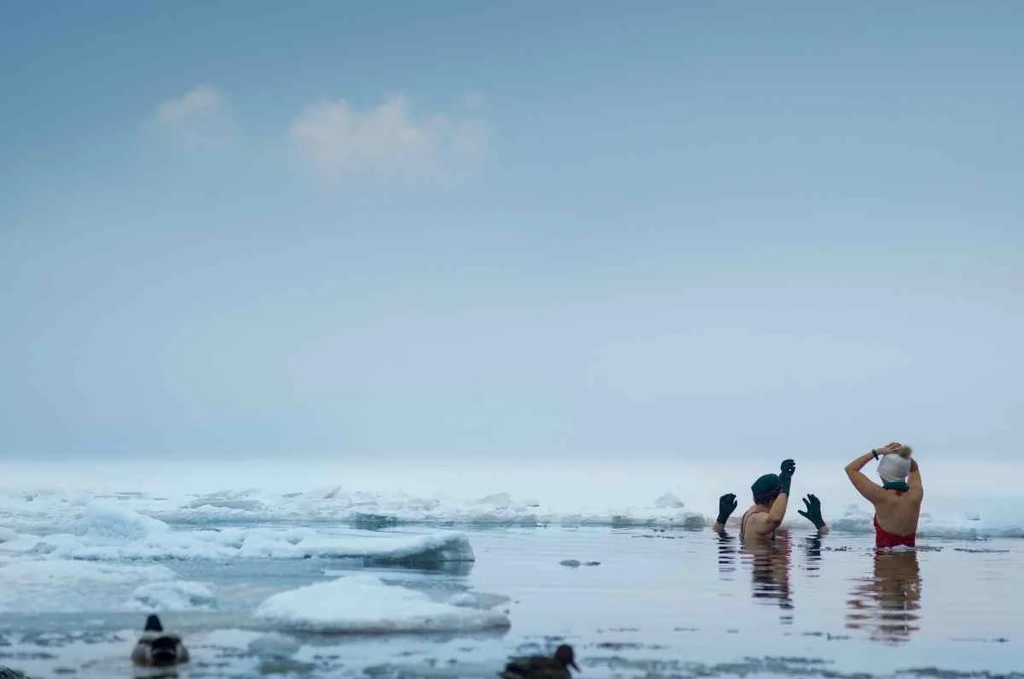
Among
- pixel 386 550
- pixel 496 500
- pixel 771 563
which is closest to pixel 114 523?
pixel 386 550

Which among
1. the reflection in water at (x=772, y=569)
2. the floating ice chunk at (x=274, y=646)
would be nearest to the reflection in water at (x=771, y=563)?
the reflection in water at (x=772, y=569)

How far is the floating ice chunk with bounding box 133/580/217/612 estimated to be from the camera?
11453 mm

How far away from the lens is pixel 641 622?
1082 cm

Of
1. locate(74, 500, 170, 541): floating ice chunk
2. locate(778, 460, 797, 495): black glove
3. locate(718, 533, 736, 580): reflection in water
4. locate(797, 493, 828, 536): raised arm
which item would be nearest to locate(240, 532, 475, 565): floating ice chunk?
locate(74, 500, 170, 541): floating ice chunk

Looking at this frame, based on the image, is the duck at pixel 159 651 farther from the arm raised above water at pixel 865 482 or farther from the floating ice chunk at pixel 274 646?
the arm raised above water at pixel 865 482

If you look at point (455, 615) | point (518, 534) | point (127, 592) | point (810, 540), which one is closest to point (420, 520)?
point (518, 534)

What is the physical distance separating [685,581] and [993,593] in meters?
3.36

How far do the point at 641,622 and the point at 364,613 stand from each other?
2.45m

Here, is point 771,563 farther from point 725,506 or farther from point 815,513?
point 725,506

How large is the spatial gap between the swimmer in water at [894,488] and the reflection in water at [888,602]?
1.73 meters

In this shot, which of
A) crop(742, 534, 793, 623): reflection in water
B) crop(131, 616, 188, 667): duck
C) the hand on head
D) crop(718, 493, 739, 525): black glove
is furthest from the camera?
crop(718, 493, 739, 525): black glove

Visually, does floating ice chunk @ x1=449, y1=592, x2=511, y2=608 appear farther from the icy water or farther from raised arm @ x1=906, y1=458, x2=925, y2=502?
raised arm @ x1=906, y1=458, x2=925, y2=502

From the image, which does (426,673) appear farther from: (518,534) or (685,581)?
(518,534)

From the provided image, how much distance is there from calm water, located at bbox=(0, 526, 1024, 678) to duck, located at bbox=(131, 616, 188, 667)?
124mm
